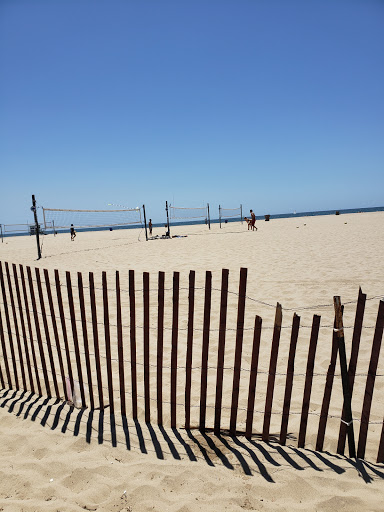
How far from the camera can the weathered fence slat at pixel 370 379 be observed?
2504 mm

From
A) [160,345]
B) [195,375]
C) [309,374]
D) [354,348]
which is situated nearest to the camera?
[354,348]

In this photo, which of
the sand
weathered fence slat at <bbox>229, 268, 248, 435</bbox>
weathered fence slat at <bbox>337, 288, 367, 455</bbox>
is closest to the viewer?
the sand

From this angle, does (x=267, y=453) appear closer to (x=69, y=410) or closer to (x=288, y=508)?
(x=288, y=508)

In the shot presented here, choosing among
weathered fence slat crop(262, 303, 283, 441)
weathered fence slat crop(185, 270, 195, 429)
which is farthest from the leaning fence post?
weathered fence slat crop(185, 270, 195, 429)

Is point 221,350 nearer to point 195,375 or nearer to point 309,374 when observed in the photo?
point 309,374

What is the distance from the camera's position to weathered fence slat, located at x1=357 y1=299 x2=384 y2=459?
8.21 feet

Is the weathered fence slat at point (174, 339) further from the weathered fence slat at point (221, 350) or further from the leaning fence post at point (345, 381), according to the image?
the leaning fence post at point (345, 381)

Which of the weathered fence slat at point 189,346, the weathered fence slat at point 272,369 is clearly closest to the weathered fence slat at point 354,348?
the weathered fence slat at point 272,369

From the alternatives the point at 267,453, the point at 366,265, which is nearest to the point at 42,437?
the point at 267,453

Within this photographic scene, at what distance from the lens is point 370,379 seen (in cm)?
262

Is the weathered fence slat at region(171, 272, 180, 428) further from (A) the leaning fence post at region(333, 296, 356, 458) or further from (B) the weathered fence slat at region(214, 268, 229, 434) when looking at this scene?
(A) the leaning fence post at region(333, 296, 356, 458)

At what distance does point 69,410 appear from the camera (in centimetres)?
353

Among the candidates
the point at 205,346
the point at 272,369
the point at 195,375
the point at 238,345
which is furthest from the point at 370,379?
the point at 195,375

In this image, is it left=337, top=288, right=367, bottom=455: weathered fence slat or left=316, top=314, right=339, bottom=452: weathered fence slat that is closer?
left=337, top=288, right=367, bottom=455: weathered fence slat
